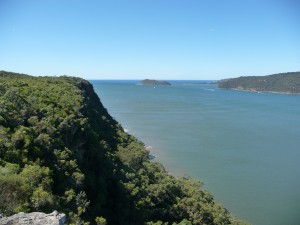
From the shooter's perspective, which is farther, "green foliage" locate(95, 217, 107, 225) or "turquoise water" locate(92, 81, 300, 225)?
"turquoise water" locate(92, 81, 300, 225)

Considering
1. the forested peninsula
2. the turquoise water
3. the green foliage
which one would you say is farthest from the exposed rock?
the turquoise water

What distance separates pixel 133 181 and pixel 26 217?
16.3 meters

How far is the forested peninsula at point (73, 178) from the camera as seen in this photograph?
13.2m

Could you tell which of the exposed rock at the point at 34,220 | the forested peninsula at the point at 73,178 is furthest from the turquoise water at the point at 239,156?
the exposed rock at the point at 34,220

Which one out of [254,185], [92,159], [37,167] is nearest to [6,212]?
[37,167]

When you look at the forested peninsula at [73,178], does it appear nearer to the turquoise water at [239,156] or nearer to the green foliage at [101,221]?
the green foliage at [101,221]

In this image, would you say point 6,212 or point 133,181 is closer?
point 6,212

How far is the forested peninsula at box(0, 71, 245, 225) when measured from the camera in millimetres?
13180

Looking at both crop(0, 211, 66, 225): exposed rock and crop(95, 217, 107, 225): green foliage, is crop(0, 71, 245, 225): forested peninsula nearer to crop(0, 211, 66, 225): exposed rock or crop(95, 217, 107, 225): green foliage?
crop(95, 217, 107, 225): green foliage

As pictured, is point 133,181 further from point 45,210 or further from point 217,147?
point 217,147

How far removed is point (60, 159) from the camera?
1798cm

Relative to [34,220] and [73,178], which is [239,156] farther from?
[34,220]

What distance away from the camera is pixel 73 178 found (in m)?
17.3

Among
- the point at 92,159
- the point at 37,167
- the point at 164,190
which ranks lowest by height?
the point at 164,190
